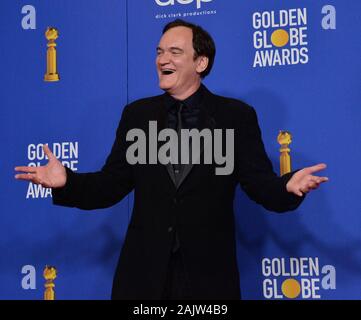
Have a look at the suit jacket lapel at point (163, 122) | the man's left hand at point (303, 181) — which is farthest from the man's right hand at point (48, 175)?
the man's left hand at point (303, 181)

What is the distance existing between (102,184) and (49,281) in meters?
1.14

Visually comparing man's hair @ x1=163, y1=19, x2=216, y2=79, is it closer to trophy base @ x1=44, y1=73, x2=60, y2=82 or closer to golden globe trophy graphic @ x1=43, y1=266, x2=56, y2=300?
trophy base @ x1=44, y1=73, x2=60, y2=82

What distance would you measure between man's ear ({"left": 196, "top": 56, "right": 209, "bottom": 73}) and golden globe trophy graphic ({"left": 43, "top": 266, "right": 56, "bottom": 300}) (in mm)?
1371

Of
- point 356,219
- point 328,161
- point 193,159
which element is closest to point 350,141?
point 328,161

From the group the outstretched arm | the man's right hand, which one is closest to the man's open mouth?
the outstretched arm

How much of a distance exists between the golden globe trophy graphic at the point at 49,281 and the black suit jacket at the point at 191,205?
3.48ft

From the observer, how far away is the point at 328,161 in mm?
3182

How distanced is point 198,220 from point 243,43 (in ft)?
3.83

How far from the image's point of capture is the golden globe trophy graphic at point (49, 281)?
11.5 feet

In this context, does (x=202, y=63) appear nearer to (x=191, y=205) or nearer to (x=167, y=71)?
(x=167, y=71)

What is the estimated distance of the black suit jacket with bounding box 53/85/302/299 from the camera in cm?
243
